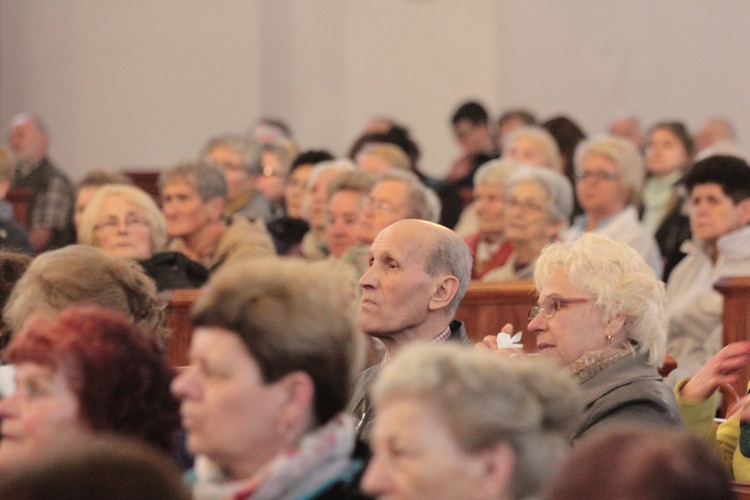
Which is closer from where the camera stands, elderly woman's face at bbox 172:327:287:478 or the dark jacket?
elderly woman's face at bbox 172:327:287:478

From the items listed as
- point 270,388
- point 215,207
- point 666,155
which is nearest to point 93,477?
point 270,388

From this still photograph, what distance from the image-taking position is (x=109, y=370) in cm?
235

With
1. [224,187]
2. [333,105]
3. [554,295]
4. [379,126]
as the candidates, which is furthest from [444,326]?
[333,105]

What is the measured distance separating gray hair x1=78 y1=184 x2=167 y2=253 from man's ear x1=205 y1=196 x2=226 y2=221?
0.38 metres

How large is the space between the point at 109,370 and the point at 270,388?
33cm

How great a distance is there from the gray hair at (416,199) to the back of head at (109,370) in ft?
10.2

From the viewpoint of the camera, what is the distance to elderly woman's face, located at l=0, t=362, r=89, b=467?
2334mm

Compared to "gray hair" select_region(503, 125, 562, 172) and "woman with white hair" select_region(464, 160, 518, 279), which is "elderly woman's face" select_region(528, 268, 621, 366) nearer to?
"woman with white hair" select_region(464, 160, 518, 279)

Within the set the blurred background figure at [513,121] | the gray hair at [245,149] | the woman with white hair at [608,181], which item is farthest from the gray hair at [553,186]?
the blurred background figure at [513,121]

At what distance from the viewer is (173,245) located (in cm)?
630

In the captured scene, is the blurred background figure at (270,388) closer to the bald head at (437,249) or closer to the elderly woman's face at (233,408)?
the elderly woman's face at (233,408)

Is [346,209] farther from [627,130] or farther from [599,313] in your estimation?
[627,130]

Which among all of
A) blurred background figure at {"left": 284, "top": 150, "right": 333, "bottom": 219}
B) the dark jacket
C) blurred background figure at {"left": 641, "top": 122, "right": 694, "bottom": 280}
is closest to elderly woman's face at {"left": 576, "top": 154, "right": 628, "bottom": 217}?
blurred background figure at {"left": 641, "top": 122, "right": 694, "bottom": 280}

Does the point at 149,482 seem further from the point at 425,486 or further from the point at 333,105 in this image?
the point at 333,105
